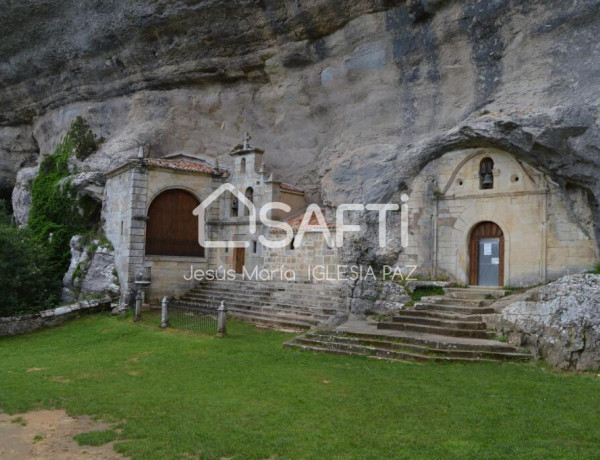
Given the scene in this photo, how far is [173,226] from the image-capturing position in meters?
21.8

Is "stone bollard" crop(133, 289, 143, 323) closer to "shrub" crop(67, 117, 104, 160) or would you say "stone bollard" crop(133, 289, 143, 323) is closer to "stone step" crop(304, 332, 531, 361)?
"stone step" crop(304, 332, 531, 361)

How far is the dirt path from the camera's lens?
260 inches

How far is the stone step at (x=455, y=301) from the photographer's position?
1336 cm

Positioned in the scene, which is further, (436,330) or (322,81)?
(322,81)

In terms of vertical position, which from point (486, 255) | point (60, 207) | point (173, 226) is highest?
point (60, 207)

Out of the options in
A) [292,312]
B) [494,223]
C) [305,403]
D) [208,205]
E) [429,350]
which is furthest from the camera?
[208,205]

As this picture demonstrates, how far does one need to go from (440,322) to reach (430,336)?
76cm

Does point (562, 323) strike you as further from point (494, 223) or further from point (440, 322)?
point (494, 223)

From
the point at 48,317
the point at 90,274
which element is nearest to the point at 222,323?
the point at 48,317

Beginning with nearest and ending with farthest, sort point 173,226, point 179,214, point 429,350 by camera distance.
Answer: point 429,350, point 173,226, point 179,214

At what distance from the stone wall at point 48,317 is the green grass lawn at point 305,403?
4.38 m

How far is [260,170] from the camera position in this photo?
21859mm

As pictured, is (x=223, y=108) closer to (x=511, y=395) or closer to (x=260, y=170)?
(x=260, y=170)

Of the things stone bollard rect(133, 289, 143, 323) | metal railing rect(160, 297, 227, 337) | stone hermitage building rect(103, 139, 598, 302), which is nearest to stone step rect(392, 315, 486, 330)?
stone hermitage building rect(103, 139, 598, 302)
